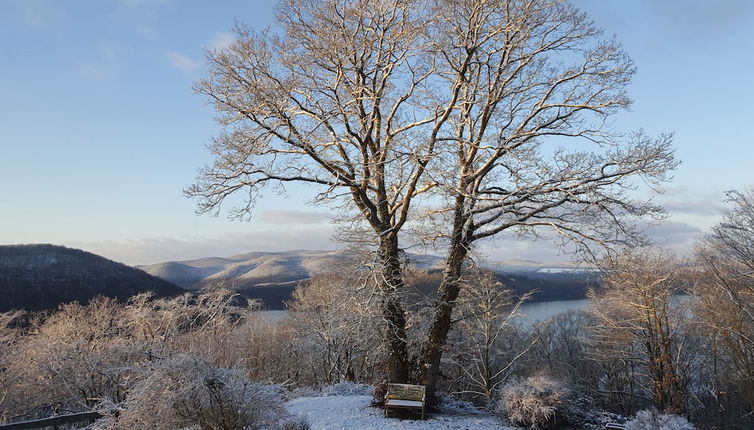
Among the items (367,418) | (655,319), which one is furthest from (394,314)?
(655,319)

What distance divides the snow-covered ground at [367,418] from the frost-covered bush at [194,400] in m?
1.72

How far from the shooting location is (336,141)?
35.0 ft

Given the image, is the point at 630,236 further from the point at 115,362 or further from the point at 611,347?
the point at 115,362

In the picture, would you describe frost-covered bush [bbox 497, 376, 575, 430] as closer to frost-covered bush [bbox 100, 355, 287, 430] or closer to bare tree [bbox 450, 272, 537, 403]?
bare tree [bbox 450, 272, 537, 403]

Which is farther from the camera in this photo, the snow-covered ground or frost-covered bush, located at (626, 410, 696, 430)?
the snow-covered ground

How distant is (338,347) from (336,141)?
17308mm

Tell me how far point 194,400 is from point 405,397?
4.92 m

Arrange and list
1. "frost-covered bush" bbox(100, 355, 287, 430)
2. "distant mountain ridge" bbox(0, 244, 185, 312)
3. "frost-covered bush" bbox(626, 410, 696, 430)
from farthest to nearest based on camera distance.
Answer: "distant mountain ridge" bbox(0, 244, 185, 312) < "frost-covered bush" bbox(626, 410, 696, 430) < "frost-covered bush" bbox(100, 355, 287, 430)

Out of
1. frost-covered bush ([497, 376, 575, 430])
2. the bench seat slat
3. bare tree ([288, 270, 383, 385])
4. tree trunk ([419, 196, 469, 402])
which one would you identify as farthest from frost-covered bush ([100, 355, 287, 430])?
frost-covered bush ([497, 376, 575, 430])

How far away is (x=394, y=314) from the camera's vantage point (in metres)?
10.7

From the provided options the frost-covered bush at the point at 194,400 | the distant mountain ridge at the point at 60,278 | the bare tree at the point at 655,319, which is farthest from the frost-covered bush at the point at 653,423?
the distant mountain ridge at the point at 60,278

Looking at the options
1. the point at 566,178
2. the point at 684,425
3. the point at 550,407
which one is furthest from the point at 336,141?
the point at 684,425

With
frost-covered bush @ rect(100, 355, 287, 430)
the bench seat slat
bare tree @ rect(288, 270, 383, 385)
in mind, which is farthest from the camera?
bare tree @ rect(288, 270, 383, 385)

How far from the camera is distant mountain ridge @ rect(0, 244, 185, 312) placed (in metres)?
50.0
